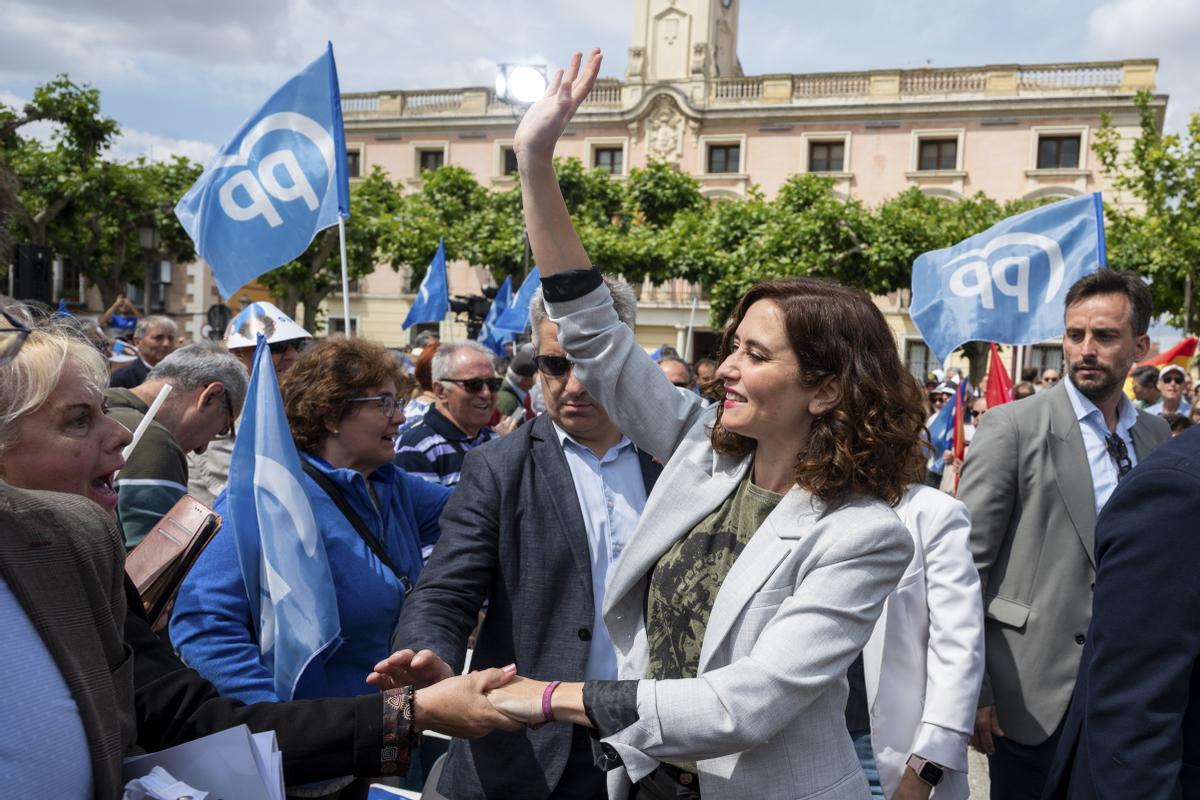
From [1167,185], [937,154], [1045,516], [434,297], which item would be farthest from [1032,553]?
[937,154]

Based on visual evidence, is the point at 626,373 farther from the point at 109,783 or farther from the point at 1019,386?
the point at 1019,386

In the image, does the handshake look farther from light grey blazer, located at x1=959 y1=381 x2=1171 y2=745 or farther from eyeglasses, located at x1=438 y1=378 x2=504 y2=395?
eyeglasses, located at x1=438 y1=378 x2=504 y2=395

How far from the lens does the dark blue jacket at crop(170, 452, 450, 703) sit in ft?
8.40

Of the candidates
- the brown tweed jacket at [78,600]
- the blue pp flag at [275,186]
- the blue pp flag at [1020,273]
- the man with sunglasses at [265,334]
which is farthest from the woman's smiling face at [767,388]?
the blue pp flag at [1020,273]

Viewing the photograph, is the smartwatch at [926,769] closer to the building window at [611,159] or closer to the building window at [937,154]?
the building window at [937,154]

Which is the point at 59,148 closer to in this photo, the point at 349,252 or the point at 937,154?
the point at 349,252

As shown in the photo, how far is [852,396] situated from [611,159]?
39.7m

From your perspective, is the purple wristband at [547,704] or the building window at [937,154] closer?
the purple wristband at [547,704]

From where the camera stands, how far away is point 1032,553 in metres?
3.30

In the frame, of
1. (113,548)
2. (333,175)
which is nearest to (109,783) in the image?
(113,548)

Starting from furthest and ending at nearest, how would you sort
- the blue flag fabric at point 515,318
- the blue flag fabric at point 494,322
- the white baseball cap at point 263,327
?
the blue flag fabric at point 494,322 → the blue flag fabric at point 515,318 → the white baseball cap at point 263,327

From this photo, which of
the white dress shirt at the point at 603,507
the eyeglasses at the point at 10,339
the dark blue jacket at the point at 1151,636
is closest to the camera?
the eyeglasses at the point at 10,339

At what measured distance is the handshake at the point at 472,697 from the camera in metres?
1.90

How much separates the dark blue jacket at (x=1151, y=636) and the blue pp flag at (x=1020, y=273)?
3958 mm
